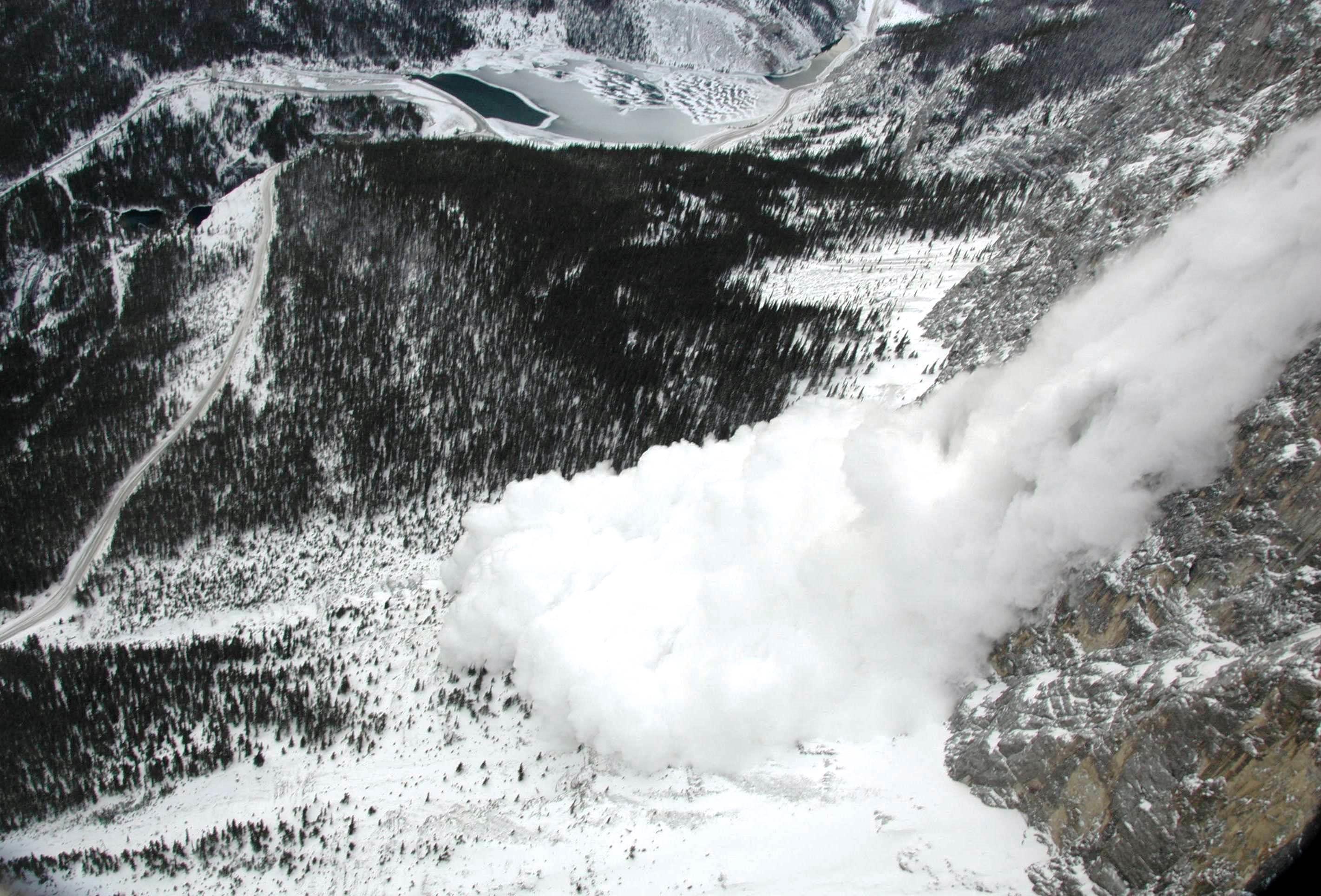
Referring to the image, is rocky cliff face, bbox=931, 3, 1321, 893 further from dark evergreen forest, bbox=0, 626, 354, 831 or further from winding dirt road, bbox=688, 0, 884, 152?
winding dirt road, bbox=688, 0, 884, 152

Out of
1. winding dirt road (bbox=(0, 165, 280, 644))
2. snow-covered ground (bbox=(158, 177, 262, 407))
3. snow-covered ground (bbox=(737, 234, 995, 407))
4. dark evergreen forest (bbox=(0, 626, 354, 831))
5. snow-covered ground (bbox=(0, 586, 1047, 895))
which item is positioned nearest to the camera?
snow-covered ground (bbox=(0, 586, 1047, 895))

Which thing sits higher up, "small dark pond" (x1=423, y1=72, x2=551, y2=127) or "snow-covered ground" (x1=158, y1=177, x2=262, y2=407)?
"small dark pond" (x1=423, y1=72, x2=551, y2=127)

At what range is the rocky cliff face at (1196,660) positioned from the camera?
741 inches

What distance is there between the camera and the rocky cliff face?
18.8 m

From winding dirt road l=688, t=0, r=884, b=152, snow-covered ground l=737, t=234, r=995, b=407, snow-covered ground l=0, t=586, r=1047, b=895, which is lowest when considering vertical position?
snow-covered ground l=0, t=586, r=1047, b=895

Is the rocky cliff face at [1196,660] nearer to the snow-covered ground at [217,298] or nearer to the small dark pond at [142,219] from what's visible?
the snow-covered ground at [217,298]

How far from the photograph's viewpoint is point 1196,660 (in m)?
21.2

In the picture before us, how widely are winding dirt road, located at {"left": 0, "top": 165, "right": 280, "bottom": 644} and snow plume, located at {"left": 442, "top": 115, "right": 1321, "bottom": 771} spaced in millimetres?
50009

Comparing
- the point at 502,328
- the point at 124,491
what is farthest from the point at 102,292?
the point at 502,328

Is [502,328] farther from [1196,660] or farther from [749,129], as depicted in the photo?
[749,129]

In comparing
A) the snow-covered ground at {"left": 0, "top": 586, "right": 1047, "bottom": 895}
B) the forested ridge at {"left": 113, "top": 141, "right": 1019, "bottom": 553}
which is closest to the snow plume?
the snow-covered ground at {"left": 0, "top": 586, "right": 1047, "bottom": 895}

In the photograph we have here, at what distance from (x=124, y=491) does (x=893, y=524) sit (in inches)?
3232

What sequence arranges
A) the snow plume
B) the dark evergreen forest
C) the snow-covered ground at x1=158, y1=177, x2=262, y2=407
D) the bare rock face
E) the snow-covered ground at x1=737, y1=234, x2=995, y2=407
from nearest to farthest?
the bare rock face, the snow plume, the dark evergreen forest, the snow-covered ground at x1=737, y1=234, x2=995, y2=407, the snow-covered ground at x1=158, y1=177, x2=262, y2=407

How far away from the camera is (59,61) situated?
168 metres
